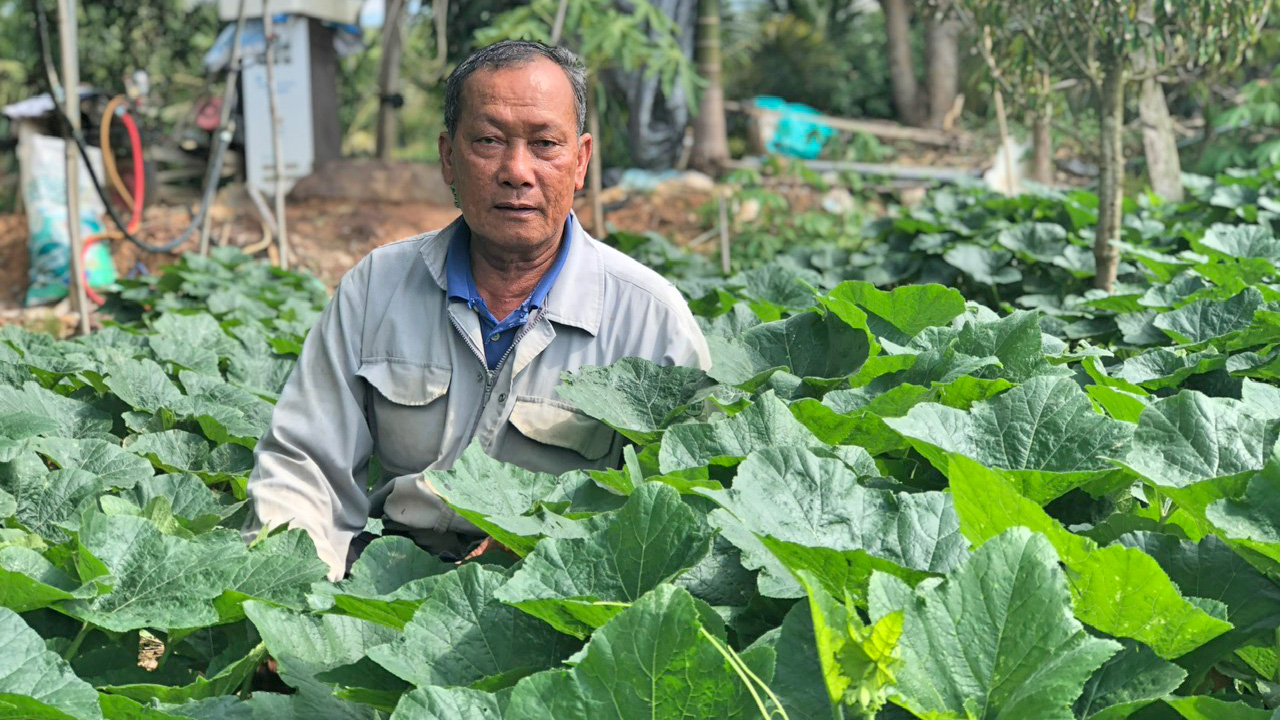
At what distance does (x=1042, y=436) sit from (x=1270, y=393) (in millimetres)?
436

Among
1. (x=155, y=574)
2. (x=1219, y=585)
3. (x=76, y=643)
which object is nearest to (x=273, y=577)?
(x=155, y=574)

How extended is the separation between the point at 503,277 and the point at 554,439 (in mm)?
386

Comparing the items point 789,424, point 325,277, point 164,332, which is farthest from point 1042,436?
point 325,277

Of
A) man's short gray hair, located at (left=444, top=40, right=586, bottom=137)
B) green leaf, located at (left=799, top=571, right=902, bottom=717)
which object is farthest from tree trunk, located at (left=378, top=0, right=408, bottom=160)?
green leaf, located at (left=799, top=571, right=902, bottom=717)

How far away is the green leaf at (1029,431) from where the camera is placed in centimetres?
191

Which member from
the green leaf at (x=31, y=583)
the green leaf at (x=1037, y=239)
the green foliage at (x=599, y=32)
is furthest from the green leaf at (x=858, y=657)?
the green foliage at (x=599, y=32)

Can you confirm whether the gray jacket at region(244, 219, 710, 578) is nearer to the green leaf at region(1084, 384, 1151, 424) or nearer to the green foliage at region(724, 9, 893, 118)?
the green leaf at region(1084, 384, 1151, 424)

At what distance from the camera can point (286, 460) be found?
9.20 ft

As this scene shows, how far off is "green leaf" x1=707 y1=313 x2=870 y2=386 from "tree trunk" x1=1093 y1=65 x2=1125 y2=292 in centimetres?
304

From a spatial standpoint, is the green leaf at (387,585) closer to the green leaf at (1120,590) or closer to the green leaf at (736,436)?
the green leaf at (736,436)

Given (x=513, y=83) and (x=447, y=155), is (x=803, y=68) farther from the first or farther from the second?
(x=513, y=83)

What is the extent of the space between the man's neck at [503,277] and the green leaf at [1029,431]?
1293mm

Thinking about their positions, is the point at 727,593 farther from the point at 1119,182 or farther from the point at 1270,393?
the point at 1119,182

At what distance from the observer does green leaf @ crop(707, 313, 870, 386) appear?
265 cm
